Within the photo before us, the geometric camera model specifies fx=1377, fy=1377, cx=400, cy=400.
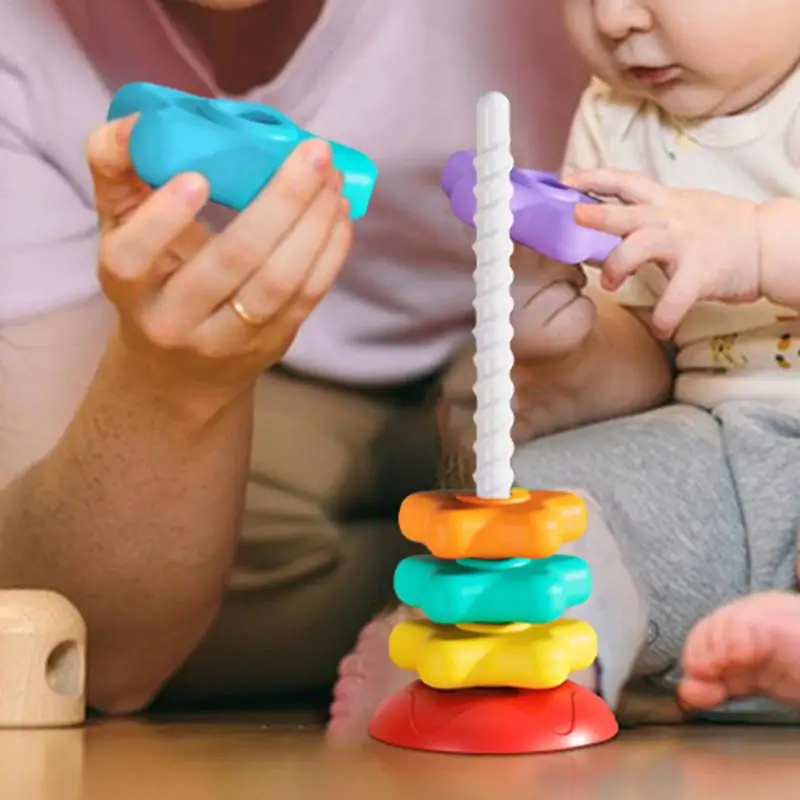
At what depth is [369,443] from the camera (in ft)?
2.64

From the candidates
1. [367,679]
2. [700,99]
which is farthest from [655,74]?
[367,679]

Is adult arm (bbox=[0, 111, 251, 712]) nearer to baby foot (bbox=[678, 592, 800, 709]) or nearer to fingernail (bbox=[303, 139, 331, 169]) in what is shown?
fingernail (bbox=[303, 139, 331, 169])

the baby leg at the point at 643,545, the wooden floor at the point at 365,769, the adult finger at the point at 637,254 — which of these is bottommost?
the wooden floor at the point at 365,769

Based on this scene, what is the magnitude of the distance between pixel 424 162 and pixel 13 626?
347 millimetres

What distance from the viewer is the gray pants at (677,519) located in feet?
2.32

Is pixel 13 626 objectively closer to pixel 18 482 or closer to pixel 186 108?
pixel 18 482

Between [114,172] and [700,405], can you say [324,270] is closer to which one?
[114,172]

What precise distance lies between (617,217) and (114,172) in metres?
0.25

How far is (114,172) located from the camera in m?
0.61

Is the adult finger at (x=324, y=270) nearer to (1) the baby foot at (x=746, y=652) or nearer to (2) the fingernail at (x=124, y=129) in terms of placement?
(2) the fingernail at (x=124, y=129)

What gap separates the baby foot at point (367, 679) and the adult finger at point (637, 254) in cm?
20

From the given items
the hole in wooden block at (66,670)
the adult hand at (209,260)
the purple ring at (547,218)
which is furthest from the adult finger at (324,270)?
the hole in wooden block at (66,670)

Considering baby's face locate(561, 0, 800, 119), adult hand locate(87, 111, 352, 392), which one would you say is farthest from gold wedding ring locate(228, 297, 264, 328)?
baby's face locate(561, 0, 800, 119)

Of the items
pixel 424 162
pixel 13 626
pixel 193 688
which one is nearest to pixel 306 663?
pixel 193 688
